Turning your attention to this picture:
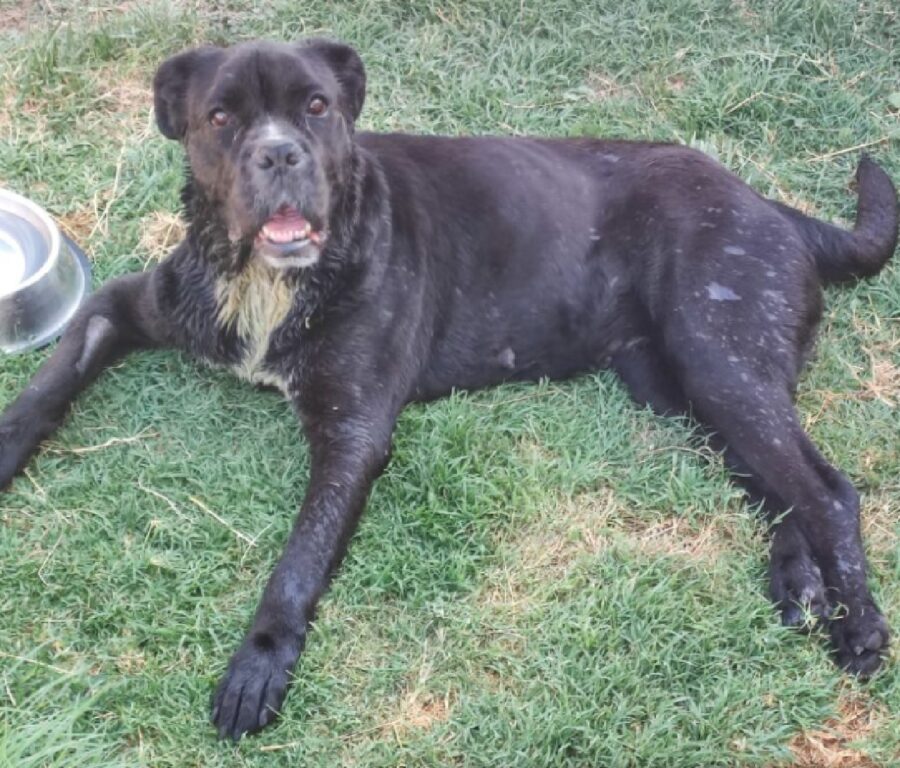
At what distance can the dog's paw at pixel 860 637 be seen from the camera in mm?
3760

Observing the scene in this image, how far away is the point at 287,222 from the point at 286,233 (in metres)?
0.03

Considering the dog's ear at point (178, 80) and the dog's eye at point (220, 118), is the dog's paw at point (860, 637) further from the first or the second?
→ the dog's ear at point (178, 80)

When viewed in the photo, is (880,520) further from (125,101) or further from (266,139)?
(125,101)

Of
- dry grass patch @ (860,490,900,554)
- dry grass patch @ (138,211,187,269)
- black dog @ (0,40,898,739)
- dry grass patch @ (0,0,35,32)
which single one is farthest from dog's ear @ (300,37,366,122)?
dry grass patch @ (0,0,35,32)

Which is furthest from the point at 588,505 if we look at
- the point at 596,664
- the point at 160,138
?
the point at 160,138

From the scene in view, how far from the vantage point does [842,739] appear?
11.9 ft

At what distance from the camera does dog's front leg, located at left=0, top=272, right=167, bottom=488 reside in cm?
427

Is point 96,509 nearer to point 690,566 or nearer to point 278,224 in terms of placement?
point 278,224

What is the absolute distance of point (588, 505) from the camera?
426cm

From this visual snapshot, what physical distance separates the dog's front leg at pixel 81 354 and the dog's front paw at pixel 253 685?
Result: 3.57ft

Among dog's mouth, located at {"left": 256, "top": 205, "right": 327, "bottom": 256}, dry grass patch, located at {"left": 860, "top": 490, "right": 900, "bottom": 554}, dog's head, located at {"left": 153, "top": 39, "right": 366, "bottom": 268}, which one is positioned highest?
dog's head, located at {"left": 153, "top": 39, "right": 366, "bottom": 268}

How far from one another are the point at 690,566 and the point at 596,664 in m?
0.49

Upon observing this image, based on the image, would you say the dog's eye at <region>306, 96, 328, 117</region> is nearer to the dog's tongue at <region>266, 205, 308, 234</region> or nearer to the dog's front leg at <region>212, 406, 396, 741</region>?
the dog's tongue at <region>266, 205, 308, 234</region>

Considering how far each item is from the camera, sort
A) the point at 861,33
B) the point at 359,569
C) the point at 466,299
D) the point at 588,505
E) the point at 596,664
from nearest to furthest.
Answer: the point at 596,664 < the point at 359,569 < the point at 588,505 < the point at 466,299 < the point at 861,33
